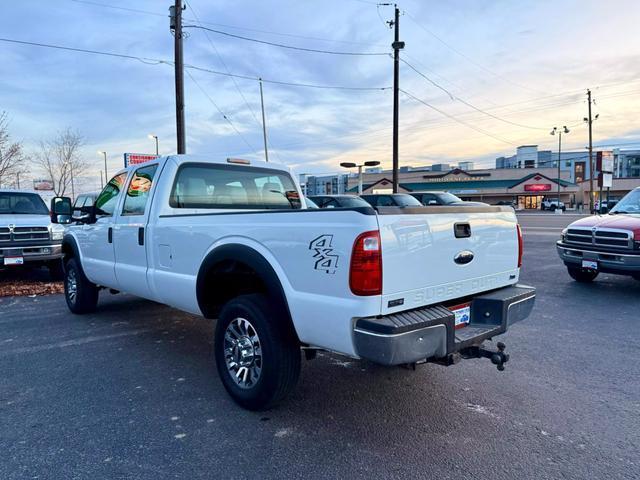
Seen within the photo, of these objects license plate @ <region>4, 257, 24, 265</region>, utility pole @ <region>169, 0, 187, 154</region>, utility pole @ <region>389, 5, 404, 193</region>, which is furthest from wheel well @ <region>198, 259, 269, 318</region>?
utility pole @ <region>389, 5, 404, 193</region>

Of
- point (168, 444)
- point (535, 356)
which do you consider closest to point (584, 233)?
point (535, 356)

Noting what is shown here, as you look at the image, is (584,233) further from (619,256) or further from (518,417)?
(518,417)

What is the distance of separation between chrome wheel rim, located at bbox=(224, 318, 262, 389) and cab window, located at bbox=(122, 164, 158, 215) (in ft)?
6.25

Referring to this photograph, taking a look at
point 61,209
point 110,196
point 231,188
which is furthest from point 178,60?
point 231,188

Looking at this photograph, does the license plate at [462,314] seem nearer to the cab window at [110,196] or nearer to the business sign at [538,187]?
the cab window at [110,196]

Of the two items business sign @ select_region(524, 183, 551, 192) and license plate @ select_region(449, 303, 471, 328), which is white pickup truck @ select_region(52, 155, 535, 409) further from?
business sign @ select_region(524, 183, 551, 192)

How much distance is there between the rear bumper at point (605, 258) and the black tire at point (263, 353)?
20.9 ft

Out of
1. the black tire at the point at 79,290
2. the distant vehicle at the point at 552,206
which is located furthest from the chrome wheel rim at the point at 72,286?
the distant vehicle at the point at 552,206

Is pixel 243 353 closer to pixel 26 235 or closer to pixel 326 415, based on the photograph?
pixel 326 415

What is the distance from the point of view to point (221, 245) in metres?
3.54

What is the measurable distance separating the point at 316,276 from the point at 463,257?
1136mm

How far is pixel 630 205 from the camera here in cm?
849

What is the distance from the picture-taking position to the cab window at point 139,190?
472cm

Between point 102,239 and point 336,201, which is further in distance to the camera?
point 336,201
